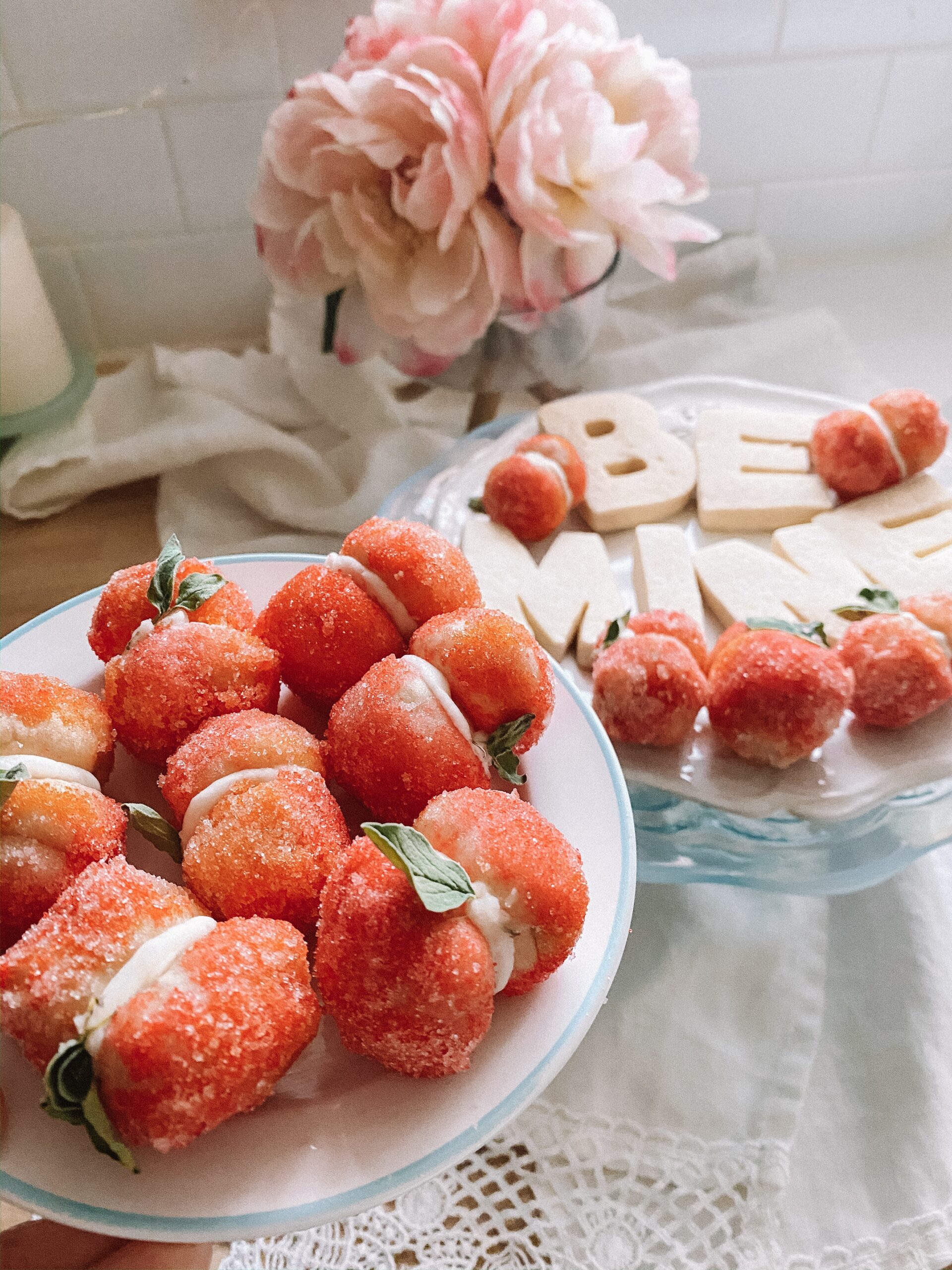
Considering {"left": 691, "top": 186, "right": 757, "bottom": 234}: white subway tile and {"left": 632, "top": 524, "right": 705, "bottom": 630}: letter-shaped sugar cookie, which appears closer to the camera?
{"left": 632, "top": 524, "right": 705, "bottom": 630}: letter-shaped sugar cookie

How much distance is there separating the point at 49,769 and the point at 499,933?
0.65 feet

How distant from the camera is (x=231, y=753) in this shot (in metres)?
0.42

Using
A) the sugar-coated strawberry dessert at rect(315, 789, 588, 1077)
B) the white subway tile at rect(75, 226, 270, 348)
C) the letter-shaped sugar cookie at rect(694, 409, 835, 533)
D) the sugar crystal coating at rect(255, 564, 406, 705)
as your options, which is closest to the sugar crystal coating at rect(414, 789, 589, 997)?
the sugar-coated strawberry dessert at rect(315, 789, 588, 1077)

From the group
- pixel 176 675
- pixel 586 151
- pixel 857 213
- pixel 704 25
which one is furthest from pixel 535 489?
pixel 857 213

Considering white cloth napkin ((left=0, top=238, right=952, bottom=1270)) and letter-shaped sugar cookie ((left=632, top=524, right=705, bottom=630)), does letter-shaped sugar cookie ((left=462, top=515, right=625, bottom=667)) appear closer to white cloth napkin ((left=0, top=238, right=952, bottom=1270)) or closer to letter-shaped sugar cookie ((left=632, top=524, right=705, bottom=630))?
letter-shaped sugar cookie ((left=632, top=524, right=705, bottom=630))

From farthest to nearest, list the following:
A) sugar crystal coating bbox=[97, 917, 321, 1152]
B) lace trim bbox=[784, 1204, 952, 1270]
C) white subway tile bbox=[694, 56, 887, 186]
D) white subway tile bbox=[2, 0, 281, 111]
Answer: white subway tile bbox=[694, 56, 887, 186], white subway tile bbox=[2, 0, 281, 111], lace trim bbox=[784, 1204, 952, 1270], sugar crystal coating bbox=[97, 917, 321, 1152]

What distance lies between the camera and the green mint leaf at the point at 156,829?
0.42 meters

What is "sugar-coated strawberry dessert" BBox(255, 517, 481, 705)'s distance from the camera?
0.47 m

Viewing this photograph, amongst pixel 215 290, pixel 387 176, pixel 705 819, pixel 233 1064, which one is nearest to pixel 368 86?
pixel 387 176

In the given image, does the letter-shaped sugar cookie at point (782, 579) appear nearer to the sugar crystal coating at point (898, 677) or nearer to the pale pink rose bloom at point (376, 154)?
the sugar crystal coating at point (898, 677)

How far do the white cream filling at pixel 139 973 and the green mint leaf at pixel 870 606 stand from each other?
1.49 ft

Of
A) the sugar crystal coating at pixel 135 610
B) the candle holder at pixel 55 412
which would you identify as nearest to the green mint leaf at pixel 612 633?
the sugar crystal coating at pixel 135 610

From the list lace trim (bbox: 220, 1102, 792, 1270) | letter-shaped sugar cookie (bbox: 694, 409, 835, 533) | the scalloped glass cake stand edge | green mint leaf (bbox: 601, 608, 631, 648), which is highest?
green mint leaf (bbox: 601, 608, 631, 648)

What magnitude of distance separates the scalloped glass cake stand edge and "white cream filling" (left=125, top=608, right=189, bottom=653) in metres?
0.27
